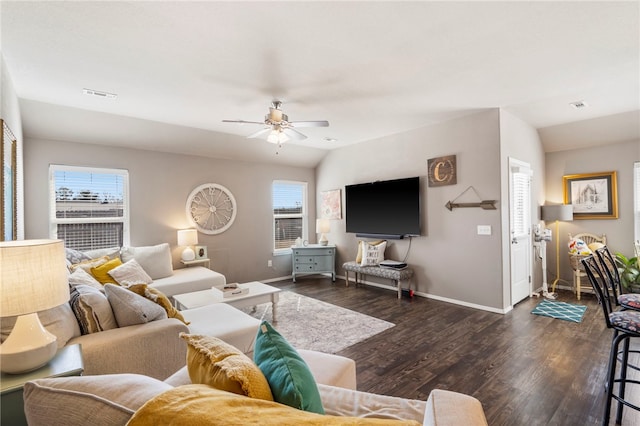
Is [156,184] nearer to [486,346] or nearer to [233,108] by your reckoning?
[233,108]

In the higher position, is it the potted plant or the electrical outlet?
the electrical outlet

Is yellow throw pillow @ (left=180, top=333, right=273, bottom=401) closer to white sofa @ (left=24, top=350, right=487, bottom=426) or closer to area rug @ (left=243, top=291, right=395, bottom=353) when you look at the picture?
white sofa @ (left=24, top=350, right=487, bottom=426)

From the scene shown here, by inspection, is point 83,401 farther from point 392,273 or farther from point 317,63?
point 392,273

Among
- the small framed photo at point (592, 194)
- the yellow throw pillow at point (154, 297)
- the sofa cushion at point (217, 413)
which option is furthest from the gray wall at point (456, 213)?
the sofa cushion at point (217, 413)

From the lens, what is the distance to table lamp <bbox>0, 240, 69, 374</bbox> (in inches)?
50.9

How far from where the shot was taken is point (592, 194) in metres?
4.78

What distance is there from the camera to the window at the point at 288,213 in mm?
6305

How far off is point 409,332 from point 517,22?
2.98 m

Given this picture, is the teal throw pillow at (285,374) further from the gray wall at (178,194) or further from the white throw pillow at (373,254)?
the gray wall at (178,194)

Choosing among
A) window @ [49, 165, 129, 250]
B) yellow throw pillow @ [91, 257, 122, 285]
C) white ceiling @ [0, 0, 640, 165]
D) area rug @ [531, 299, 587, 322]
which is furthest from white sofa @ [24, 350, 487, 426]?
window @ [49, 165, 129, 250]

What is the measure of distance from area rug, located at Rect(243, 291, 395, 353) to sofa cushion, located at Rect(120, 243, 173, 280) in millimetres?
1445

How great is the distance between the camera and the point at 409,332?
10.9ft

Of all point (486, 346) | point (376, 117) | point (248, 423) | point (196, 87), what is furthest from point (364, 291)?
point (248, 423)

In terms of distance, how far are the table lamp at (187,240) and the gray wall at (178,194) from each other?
0.28m
